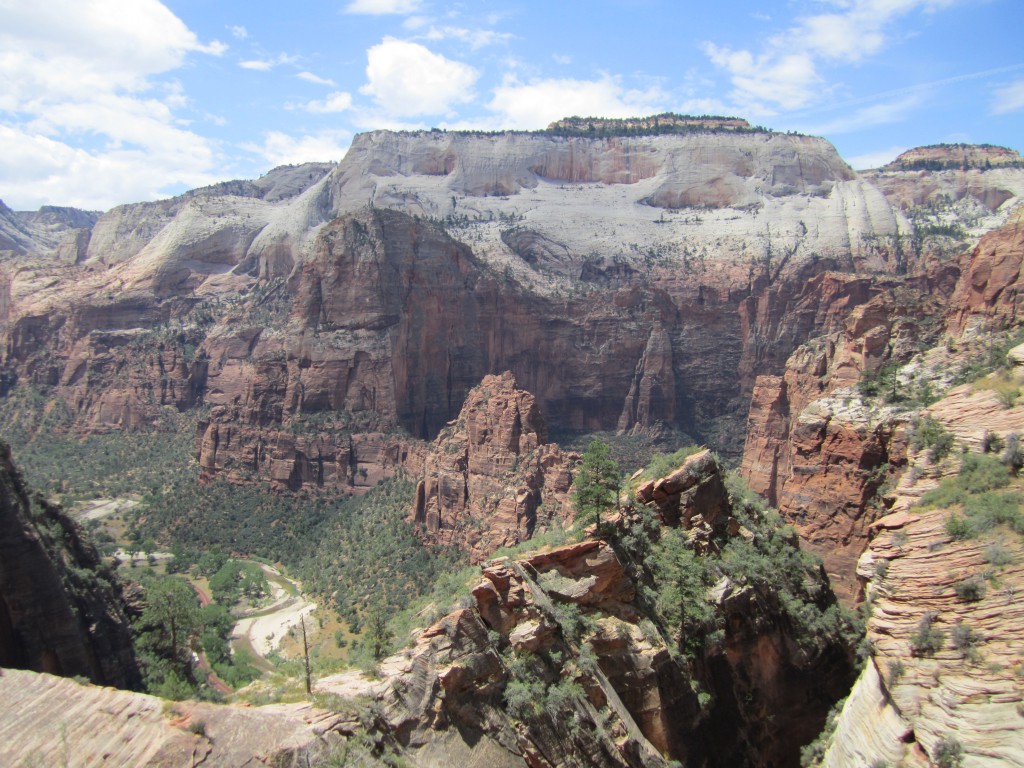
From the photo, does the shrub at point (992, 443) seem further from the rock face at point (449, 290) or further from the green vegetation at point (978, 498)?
the rock face at point (449, 290)

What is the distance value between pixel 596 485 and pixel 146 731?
62.3ft

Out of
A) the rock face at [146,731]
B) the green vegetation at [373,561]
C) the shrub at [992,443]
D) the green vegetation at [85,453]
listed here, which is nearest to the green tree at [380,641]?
the rock face at [146,731]

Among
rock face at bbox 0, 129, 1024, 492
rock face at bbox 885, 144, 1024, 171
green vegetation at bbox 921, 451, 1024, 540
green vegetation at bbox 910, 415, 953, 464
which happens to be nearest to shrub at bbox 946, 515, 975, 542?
green vegetation at bbox 921, 451, 1024, 540

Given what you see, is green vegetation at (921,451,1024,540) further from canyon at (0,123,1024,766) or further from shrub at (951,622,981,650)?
shrub at (951,622,981,650)

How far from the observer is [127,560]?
77125mm

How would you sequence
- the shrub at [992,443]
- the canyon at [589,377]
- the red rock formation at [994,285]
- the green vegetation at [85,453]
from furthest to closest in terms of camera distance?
the green vegetation at [85,453] < the red rock formation at [994,285] < the shrub at [992,443] < the canyon at [589,377]

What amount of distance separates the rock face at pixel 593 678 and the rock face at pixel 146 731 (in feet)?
7.77

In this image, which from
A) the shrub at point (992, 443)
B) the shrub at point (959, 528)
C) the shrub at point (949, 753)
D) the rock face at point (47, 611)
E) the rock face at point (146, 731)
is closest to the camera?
the rock face at point (146, 731)

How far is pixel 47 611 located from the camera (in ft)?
114

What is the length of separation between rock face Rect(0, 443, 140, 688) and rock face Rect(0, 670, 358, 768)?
42.8ft

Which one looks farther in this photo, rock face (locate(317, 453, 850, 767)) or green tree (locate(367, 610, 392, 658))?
green tree (locate(367, 610, 392, 658))

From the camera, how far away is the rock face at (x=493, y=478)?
61.5 meters

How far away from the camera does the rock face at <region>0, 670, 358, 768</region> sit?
19.2 meters

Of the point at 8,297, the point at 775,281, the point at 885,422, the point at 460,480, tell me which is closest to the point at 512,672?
the point at 885,422
